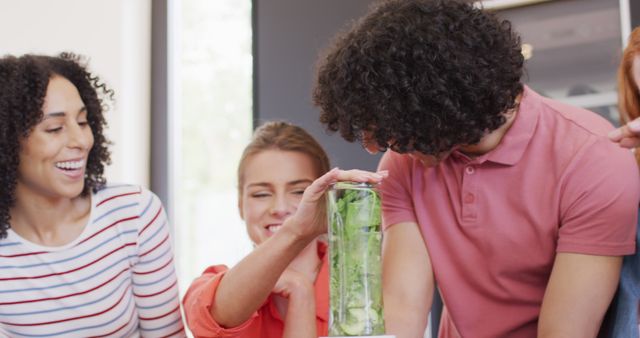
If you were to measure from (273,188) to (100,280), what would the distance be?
420 mm

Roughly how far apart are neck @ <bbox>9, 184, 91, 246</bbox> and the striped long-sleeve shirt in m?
0.03

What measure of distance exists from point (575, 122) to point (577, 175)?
0.10 metres

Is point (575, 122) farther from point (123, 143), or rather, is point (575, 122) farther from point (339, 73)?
point (123, 143)

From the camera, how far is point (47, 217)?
163cm

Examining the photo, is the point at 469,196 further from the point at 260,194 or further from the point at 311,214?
the point at 260,194

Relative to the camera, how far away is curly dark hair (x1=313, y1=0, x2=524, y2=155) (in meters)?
1.09

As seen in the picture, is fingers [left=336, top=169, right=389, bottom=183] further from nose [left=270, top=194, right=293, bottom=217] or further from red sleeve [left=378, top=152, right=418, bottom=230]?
nose [left=270, top=194, right=293, bottom=217]

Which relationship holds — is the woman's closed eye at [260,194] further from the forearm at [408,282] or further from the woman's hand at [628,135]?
the woman's hand at [628,135]

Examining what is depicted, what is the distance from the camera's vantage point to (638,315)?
115 cm

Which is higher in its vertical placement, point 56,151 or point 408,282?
point 56,151

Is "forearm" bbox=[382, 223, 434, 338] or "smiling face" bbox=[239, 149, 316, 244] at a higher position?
"smiling face" bbox=[239, 149, 316, 244]

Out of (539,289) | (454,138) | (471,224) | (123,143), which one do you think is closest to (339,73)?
(454,138)

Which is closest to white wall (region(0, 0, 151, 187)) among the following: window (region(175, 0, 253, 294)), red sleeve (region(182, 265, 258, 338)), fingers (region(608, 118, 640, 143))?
window (region(175, 0, 253, 294))

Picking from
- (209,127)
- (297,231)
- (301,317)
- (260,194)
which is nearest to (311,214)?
(297,231)
